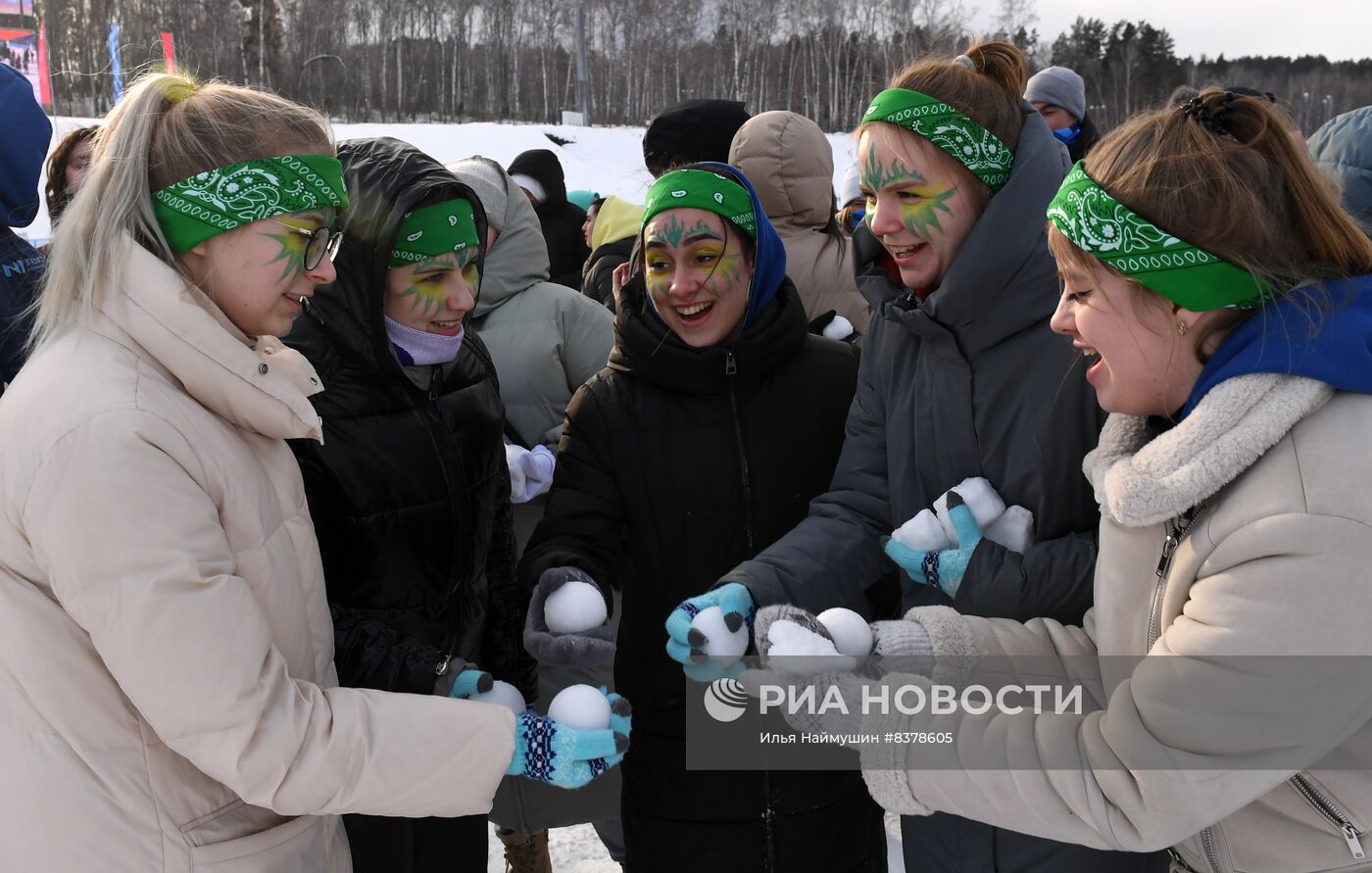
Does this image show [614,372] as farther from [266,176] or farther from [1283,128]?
[1283,128]

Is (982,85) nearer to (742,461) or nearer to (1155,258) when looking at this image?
(1155,258)

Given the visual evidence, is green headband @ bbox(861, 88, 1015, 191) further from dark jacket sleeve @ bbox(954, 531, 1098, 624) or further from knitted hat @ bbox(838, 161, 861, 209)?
knitted hat @ bbox(838, 161, 861, 209)

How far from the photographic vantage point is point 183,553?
146 cm

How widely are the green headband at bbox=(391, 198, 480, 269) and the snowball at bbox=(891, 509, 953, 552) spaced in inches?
47.4

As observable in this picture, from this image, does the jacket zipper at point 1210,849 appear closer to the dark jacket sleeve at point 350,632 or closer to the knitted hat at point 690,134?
the dark jacket sleeve at point 350,632

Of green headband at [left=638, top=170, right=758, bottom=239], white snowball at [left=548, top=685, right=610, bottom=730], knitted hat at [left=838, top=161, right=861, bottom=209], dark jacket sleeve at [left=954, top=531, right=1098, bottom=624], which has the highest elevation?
green headband at [left=638, top=170, right=758, bottom=239]

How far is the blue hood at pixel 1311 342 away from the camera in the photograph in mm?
1364

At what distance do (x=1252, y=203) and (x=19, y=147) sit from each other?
3201 millimetres

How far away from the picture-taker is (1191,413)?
4.86 feet

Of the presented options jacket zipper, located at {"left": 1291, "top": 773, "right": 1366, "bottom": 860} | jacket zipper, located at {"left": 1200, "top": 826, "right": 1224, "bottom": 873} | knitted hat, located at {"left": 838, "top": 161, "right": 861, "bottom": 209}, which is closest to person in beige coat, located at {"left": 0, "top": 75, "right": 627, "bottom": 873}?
jacket zipper, located at {"left": 1200, "top": 826, "right": 1224, "bottom": 873}

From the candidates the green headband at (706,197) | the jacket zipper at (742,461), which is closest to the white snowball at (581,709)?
the jacket zipper at (742,461)

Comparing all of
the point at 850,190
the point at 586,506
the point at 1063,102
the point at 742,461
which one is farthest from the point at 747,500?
the point at 1063,102

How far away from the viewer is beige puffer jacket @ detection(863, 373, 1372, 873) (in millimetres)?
1312

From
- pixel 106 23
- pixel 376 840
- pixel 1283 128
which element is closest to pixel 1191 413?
pixel 1283 128
